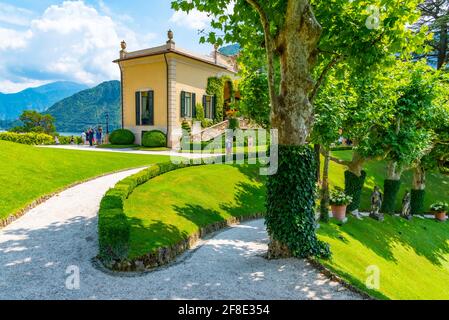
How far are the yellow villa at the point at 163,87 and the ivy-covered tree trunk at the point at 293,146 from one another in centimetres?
2264

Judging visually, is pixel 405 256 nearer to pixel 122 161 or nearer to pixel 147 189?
pixel 147 189

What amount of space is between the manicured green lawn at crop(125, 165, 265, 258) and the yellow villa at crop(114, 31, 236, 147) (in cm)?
1388

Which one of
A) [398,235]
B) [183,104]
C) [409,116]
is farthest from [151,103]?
[398,235]

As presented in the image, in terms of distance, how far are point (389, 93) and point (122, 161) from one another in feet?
54.6

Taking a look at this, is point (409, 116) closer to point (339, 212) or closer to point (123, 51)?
point (339, 212)

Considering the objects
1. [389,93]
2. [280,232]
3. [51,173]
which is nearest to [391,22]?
[280,232]

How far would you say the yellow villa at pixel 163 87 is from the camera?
101 feet

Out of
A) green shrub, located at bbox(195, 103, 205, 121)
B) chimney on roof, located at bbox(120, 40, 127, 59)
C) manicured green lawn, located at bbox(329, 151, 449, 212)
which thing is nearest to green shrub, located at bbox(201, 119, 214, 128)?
green shrub, located at bbox(195, 103, 205, 121)

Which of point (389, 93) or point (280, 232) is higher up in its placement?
point (389, 93)

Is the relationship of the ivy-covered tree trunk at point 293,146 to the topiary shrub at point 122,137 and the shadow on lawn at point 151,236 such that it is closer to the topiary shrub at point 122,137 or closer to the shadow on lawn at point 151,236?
the shadow on lawn at point 151,236

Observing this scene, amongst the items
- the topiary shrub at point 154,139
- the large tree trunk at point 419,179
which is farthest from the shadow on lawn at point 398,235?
the topiary shrub at point 154,139

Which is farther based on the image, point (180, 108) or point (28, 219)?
point (180, 108)

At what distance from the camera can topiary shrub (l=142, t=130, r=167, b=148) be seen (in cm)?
3033
